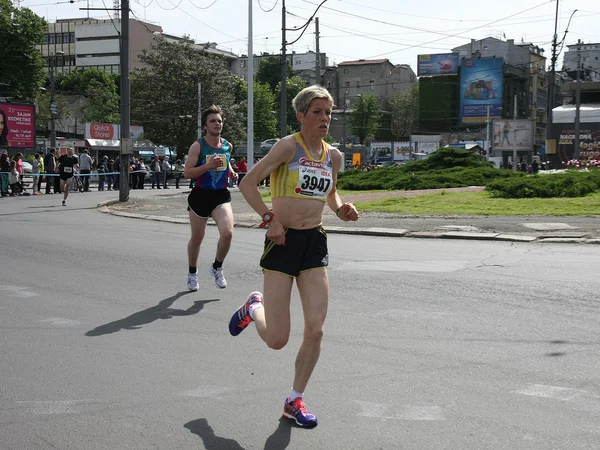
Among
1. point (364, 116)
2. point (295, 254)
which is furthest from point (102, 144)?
point (295, 254)

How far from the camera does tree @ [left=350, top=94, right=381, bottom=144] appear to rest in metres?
98.1

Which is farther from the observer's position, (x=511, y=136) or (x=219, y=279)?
(x=511, y=136)

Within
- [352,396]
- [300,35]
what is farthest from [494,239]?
[300,35]

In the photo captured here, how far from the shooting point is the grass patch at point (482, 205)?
1611cm

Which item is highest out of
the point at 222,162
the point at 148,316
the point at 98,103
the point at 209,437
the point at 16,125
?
the point at 98,103

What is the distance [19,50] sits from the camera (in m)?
65.2

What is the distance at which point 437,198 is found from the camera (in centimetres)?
1992

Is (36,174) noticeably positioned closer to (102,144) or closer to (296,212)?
(296,212)

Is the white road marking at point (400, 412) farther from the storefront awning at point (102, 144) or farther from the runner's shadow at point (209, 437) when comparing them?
the storefront awning at point (102, 144)

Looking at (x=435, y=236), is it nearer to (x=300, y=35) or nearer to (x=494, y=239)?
(x=494, y=239)

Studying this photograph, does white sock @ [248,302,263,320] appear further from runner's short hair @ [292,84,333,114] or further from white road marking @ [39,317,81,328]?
white road marking @ [39,317,81,328]

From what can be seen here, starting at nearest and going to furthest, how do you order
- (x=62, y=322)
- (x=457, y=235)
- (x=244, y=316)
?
(x=244, y=316)
(x=62, y=322)
(x=457, y=235)

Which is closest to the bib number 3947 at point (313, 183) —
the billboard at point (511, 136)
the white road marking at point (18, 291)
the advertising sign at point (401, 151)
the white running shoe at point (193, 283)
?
the white running shoe at point (193, 283)

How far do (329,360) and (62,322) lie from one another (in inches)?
106
